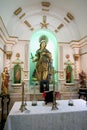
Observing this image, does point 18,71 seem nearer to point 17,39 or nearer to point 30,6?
point 17,39

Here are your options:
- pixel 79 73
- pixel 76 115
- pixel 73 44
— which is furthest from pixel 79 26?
pixel 76 115

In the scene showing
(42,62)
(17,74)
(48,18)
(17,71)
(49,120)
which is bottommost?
(49,120)

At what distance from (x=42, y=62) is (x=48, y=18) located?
2.56m

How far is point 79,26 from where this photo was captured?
Answer: 7.93 metres

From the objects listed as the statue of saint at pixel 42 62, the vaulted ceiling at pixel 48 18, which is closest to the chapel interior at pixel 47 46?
the vaulted ceiling at pixel 48 18

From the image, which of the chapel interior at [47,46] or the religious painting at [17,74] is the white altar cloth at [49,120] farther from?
the religious painting at [17,74]

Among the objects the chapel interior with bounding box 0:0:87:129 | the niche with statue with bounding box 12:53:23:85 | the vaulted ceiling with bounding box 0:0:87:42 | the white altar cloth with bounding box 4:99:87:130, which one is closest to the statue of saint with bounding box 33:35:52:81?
the chapel interior with bounding box 0:0:87:129

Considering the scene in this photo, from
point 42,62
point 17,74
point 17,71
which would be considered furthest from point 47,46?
point 17,74

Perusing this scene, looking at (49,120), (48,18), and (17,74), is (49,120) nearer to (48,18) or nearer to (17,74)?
(17,74)

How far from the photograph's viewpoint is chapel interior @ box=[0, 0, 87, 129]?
24.1ft

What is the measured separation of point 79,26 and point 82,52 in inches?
56.3

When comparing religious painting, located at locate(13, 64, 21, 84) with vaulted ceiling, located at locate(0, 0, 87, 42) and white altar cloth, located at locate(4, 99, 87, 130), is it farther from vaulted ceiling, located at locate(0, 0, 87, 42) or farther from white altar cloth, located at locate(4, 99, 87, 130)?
white altar cloth, located at locate(4, 99, 87, 130)

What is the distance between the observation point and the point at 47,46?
8.69m

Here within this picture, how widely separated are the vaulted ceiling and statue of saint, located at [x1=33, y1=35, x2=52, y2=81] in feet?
3.32
